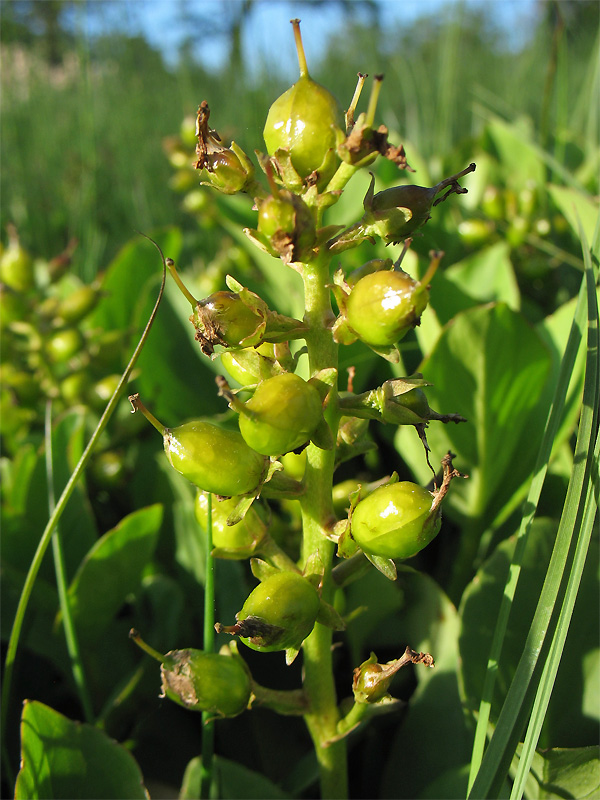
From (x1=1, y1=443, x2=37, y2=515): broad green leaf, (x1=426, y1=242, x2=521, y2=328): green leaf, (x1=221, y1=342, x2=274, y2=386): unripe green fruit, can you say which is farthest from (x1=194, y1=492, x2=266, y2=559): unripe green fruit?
(x1=426, y1=242, x2=521, y2=328): green leaf

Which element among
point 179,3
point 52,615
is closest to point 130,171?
point 179,3

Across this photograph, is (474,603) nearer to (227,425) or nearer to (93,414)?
(227,425)

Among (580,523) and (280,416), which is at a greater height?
(280,416)

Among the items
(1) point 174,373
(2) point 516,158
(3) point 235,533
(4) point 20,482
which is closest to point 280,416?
(3) point 235,533

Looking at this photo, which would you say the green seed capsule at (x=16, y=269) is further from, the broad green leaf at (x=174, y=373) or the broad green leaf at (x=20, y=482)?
the broad green leaf at (x=20, y=482)

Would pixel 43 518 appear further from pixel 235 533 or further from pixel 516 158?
pixel 516 158
